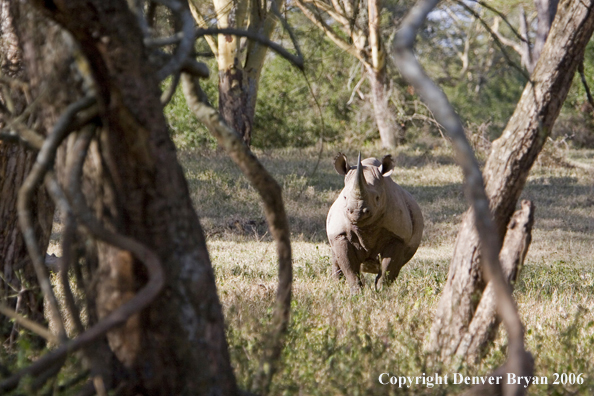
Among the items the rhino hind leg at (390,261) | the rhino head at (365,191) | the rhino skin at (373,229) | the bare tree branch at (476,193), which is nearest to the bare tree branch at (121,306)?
the bare tree branch at (476,193)

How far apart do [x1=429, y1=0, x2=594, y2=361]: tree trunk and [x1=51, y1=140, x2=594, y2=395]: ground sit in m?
0.24

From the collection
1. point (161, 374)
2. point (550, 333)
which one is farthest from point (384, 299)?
point (161, 374)

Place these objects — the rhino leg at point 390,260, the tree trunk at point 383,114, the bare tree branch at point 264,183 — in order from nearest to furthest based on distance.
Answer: the bare tree branch at point 264,183 < the rhino leg at point 390,260 < the tree trunk at point 383,114

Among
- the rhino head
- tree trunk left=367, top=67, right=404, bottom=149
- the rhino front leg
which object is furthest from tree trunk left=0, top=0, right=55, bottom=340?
tree trunk left=367, top=67, right=404, bottom=149

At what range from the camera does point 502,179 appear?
156 inches

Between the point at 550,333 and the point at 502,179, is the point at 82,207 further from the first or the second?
the point at 550,333

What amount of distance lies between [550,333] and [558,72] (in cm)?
189

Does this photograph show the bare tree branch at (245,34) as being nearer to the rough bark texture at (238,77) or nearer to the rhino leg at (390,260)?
the rhino leg at (390,260)

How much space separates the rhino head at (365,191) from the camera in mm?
6344

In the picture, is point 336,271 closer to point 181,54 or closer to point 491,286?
point 491,286

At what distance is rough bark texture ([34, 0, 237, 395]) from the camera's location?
262cm

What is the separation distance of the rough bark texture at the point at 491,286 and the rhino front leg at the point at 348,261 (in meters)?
2.96

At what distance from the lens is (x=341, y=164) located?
23.1 feet

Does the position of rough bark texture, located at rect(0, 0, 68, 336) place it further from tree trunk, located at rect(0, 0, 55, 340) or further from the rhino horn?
the rhino horn
